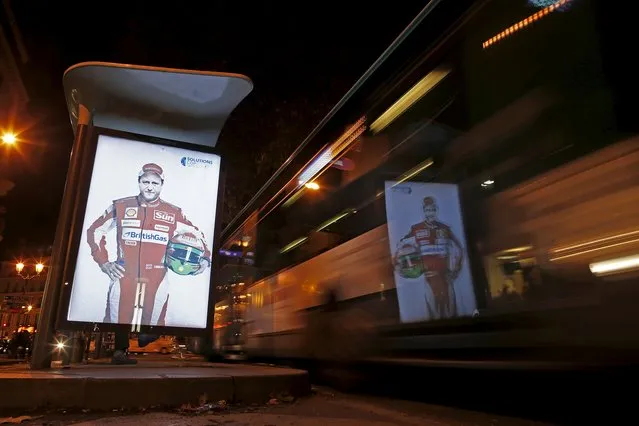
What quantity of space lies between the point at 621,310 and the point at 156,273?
4339mm

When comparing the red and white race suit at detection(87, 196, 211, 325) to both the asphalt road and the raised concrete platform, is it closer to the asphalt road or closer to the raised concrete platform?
the raised concrete platform

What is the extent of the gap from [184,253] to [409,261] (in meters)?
2.69

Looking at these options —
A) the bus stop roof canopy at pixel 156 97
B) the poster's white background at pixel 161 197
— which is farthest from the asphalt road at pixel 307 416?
the bus stop roof canopy at pixel 156 97

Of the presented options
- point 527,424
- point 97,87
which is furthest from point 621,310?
point 97,87

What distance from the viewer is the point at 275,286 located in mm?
6871

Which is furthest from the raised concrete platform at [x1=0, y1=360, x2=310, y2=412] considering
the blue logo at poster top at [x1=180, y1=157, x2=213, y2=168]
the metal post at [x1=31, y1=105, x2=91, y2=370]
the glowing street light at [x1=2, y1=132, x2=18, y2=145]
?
the glowing street light at [x1=2, y1=132, x2=18, y2=145]

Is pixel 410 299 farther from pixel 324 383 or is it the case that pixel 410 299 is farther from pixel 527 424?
pixel 324 383

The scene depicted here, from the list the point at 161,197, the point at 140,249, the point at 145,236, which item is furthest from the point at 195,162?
the point at 140,249

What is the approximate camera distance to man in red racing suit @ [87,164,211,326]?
462 cm

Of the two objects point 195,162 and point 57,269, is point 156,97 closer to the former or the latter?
point 195,162

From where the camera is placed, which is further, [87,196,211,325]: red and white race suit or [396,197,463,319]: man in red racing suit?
[87,196,211,325]: red and white race suit

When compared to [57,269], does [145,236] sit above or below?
above

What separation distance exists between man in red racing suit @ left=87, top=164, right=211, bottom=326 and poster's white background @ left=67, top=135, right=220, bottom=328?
0.06 m

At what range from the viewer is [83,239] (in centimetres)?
452
